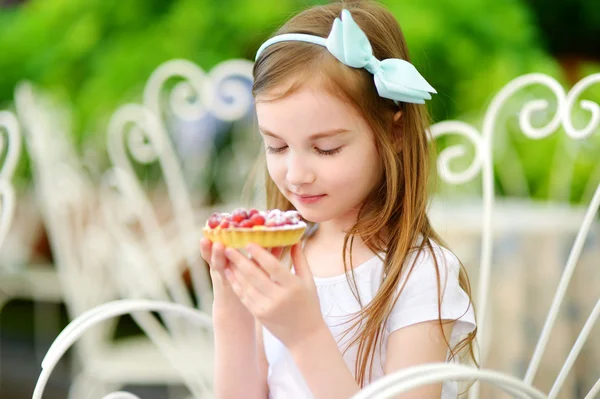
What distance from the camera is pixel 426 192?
1259mm

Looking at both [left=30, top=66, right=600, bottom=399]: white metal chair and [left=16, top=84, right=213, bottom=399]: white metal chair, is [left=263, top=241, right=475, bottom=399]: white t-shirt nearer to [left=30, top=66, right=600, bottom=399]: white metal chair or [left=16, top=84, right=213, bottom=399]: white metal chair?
[left=30, top=66, right=600, bottom=399]: white metal chair

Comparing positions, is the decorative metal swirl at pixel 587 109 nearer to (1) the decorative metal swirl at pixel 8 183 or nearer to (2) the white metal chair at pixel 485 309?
(2) the white metal chair at pixel 485 309

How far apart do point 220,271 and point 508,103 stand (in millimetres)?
2415

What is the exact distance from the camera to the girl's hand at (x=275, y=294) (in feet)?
3.27

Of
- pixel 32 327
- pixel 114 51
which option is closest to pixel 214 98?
pixel 114 51

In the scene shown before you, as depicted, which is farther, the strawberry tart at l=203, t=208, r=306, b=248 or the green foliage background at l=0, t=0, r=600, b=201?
the green foliage background at l=0, t=0, r=600, b=201

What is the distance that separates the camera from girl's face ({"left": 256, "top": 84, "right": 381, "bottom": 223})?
1129mm

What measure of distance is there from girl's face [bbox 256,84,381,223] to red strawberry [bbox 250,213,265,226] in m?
0.09

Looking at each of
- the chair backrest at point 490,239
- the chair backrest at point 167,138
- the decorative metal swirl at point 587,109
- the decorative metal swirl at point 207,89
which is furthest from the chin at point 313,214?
the decorative metal swirl at point 207,89

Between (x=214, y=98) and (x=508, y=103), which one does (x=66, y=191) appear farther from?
(x=508, y=103)

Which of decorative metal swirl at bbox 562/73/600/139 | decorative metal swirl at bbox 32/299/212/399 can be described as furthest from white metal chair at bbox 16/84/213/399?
decorative metal swirl at bbox 562/73/600/139

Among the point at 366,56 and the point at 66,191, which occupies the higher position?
the point at 366,56

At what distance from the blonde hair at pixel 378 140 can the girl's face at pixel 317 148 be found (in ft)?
0.06

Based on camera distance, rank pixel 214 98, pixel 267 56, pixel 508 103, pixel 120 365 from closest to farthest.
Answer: pixel 267 56
pixel 214 98
pixel 120 365
pixel 508 103
